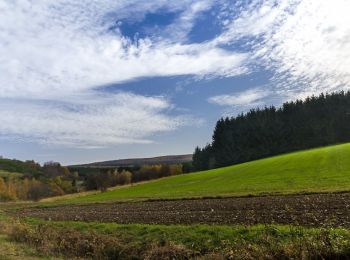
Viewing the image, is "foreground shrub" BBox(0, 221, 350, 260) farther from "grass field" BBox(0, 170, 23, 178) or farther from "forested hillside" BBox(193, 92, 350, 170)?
"grass field" BBox(0, 170, 23, 178)

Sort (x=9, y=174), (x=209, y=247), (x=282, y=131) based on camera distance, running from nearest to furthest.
Result: (x=209, y=247) → (x=282, y=131) → (x=9, y=174)

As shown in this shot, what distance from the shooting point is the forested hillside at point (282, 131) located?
142 metres

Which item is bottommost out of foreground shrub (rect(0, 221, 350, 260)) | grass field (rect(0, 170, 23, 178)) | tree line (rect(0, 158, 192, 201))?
foreground shrub (rect(0, 221, 350, 260))

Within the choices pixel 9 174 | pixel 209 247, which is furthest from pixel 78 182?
pixel 209 247

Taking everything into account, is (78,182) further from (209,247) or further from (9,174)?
(209,247)

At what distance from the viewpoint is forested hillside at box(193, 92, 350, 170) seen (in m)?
142

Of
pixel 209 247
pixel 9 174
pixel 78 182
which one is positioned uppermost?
pixel 9 174

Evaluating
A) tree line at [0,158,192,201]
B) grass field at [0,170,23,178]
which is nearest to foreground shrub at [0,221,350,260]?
tree line at [0,158,192,201]

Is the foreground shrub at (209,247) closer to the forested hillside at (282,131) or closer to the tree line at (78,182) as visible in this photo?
the tree line at (78,182)

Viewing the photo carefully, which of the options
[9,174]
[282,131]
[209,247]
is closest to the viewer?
[209,247]

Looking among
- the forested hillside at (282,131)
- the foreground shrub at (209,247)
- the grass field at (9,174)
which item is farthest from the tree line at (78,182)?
the foreground shrub at (209,247)

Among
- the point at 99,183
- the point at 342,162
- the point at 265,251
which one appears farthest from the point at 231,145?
the point at 265,251

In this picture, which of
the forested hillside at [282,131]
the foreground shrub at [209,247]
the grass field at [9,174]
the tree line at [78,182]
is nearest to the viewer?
the foreground shrub at [209,247]

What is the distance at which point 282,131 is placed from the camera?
494 feet
